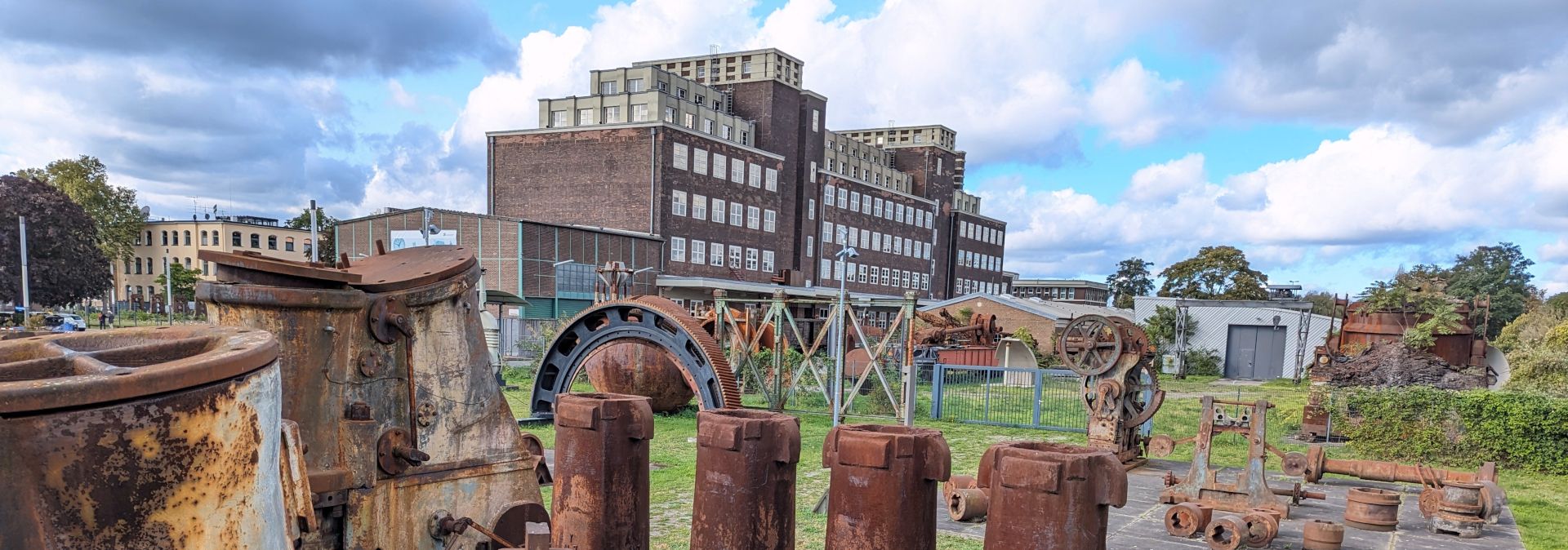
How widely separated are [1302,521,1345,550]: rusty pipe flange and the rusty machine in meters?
3.75

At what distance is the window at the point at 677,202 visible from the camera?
146 feet

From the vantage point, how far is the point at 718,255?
4847 centimetres

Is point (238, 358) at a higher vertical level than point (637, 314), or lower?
higher

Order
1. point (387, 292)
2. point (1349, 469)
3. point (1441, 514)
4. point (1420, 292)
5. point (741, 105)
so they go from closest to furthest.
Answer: point (387, 292) < point (1441, 514) < point (1349, 469) < point (1420, 292) < point (741, 105)

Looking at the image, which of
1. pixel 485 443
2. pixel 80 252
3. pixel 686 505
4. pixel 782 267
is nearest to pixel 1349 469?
pixel 686 505

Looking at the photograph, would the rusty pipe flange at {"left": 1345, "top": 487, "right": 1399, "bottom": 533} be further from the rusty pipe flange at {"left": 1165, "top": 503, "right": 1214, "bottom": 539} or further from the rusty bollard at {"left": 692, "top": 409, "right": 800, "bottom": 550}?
the rusty bollard at {"left": 692, "top": 409, "right": 800, "bottom": 550}

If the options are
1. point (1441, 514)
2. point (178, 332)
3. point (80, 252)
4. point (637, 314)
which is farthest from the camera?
point (80, 252)

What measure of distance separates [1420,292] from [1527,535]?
1411cm

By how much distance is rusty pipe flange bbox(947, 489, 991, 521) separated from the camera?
27.3 feet

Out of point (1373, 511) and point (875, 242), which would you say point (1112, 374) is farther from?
point (875, 242)

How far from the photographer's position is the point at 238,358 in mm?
1749

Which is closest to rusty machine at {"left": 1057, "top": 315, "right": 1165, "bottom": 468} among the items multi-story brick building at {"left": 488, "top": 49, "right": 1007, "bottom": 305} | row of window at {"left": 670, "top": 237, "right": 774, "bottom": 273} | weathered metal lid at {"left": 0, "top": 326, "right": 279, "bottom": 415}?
weathered metal lid at {"left": 0, "top": 326, "right": 279, "bottom": 415}

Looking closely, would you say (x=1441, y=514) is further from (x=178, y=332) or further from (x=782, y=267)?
(x=782, y=267)

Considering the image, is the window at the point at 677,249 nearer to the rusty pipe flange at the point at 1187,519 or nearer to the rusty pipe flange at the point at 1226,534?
the rusty pipe flange at the point at 1187,519
